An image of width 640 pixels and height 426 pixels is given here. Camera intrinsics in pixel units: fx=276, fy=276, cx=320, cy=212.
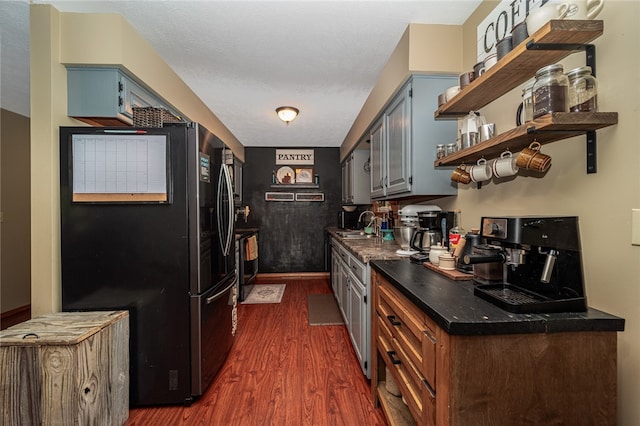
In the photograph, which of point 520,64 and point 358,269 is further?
point 358,269

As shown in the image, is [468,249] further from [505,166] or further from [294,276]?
[294,276]

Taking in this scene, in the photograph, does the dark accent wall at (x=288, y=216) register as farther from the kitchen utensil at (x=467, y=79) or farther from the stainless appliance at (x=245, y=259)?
the kitchen utensil at (x=467, y=79)

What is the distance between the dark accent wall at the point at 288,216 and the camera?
17.3 ft

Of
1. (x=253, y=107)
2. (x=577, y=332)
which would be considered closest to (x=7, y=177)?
(x=253, y=107)

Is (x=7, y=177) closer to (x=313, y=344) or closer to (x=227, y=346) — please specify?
(x=227, y=346)

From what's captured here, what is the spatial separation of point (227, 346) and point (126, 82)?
2.10m

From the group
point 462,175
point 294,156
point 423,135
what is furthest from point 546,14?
point 294,156

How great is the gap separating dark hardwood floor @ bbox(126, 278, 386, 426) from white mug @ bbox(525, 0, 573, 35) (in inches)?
81.4

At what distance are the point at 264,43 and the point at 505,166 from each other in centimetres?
185

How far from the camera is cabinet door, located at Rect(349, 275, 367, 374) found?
198 cm

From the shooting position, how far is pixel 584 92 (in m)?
0.98

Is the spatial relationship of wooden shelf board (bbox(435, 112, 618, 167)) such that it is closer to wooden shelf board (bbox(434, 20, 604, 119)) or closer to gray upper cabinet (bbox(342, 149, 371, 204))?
wooden shelf board (bbox(434, 20, 604, 119))

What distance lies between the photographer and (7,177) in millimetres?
3244

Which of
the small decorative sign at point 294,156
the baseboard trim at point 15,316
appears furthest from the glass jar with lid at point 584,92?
the baseboard trim at point 15,316
